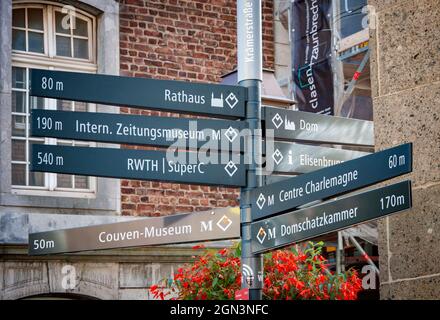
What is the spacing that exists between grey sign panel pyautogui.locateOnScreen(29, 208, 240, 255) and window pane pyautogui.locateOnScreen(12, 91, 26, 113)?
16.3 feet

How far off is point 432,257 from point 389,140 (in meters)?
0.68

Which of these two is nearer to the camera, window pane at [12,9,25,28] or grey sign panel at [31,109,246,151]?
grey sign panel at [31,109,246,151]

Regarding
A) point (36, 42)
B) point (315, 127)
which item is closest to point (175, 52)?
point (36, 42)

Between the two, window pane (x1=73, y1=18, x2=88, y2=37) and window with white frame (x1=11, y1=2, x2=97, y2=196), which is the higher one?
window pane (x1=73, y1=18, x2=88, y2=37)

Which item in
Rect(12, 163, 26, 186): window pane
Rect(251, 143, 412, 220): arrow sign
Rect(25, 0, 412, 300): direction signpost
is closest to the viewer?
Rect(251, 143, 412, 220): arrow sign

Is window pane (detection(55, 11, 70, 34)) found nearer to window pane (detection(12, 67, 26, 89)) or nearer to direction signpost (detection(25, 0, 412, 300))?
window pane (detection(12, 67, 26, 89))

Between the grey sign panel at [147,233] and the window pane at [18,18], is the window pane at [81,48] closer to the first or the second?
the window pane at [18,18]

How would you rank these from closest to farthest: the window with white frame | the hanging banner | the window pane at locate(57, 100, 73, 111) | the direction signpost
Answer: the direction signpost
the window with white frame
the window pane at locate(57, 100, 73, 111)
the hanging banner

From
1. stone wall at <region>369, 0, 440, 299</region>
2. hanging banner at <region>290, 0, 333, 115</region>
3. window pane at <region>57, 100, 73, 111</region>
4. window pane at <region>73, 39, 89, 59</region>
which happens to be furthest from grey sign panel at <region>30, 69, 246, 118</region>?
hanging banner at <region>290, 0, 333, 115</region>

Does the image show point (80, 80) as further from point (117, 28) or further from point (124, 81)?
point (117, 28)

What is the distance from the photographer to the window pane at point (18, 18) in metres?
10.4

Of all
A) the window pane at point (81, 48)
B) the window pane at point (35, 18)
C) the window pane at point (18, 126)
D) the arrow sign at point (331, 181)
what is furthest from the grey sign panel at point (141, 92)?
the window pane at point (81, 48)

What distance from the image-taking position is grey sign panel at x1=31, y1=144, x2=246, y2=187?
5094 mm
